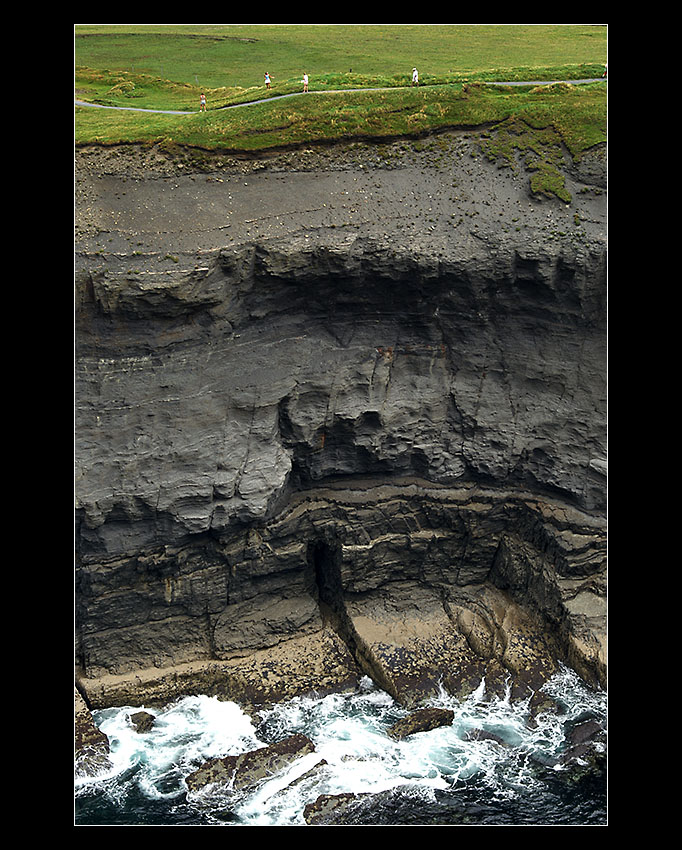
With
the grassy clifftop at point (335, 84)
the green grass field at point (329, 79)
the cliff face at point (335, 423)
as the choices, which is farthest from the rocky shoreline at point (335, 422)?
the green grass field at point (329, 79)

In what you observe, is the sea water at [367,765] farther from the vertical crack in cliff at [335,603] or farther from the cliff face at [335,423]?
the cliff face at [335,423]

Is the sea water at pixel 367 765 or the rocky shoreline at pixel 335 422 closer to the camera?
the sea water at pixel 367 765

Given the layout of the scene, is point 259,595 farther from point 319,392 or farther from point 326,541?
point 319,392

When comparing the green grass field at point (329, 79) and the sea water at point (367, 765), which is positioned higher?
the green grass field at point (329, 79)


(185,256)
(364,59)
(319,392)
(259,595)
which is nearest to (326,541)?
(259,595)

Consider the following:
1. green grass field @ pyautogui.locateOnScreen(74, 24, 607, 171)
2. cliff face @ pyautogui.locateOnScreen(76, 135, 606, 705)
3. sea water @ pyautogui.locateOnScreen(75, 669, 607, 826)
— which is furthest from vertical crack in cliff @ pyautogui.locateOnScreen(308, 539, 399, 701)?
green grass field @ pyautogui.locateOnScreen(74, 24, 607, 171)

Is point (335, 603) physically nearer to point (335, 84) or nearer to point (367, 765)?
point (367, 765)
